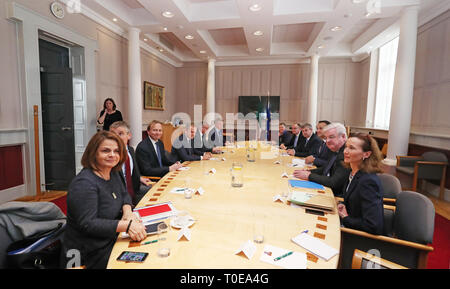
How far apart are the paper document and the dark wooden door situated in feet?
13.7

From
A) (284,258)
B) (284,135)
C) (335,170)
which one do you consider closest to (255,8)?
(284,135)

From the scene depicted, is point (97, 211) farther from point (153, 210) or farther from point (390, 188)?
point (390, 188)

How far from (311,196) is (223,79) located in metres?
8.00

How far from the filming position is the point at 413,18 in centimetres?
428

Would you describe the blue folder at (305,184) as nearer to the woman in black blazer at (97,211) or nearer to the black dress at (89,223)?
the woman in black blazer at (97,211)

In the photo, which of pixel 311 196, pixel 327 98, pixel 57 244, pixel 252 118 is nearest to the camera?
pixel 57 244

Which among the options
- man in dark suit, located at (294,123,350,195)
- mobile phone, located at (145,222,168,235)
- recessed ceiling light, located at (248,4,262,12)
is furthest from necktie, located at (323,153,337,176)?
recessed ceiling light, located at (248,4,262,12)

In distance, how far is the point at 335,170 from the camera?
2268 millimetres

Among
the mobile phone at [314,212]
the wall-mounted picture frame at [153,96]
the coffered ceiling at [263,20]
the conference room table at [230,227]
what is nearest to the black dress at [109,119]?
the coffered ceiling at [263,20]

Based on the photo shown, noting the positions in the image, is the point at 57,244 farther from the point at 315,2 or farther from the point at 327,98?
the point at 327,98
